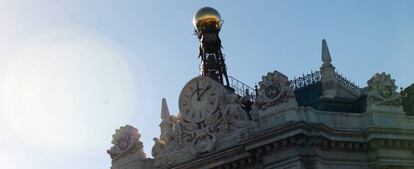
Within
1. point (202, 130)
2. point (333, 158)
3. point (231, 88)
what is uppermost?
point (231, 88)

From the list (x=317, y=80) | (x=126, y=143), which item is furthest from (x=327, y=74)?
(x=126, y=143)

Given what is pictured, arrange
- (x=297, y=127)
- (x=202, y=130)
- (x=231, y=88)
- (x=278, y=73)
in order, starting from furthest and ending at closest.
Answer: (x=231, y=88) < (x=202, y=130) < (x=278, y=73) < (x=297, y=127)

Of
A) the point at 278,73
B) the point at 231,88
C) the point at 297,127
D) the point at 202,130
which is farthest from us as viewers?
the point at 231,88

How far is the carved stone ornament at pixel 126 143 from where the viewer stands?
46594 millimetres

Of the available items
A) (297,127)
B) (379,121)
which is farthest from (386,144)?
(297,127)

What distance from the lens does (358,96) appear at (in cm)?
4538

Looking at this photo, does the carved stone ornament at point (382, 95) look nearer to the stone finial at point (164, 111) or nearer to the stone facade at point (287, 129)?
the stone facade at point (287, 129)

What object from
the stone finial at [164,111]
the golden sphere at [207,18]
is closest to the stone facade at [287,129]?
the stone finial at [164,111]

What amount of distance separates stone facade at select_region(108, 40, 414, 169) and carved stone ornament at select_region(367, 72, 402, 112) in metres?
0.05

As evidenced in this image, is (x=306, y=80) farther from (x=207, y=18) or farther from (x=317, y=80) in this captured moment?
(x=207, y=18)

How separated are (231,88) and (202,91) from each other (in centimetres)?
479

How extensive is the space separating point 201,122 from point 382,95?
394 inches

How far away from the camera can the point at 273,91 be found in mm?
40781

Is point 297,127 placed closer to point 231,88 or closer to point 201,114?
point 201,114
